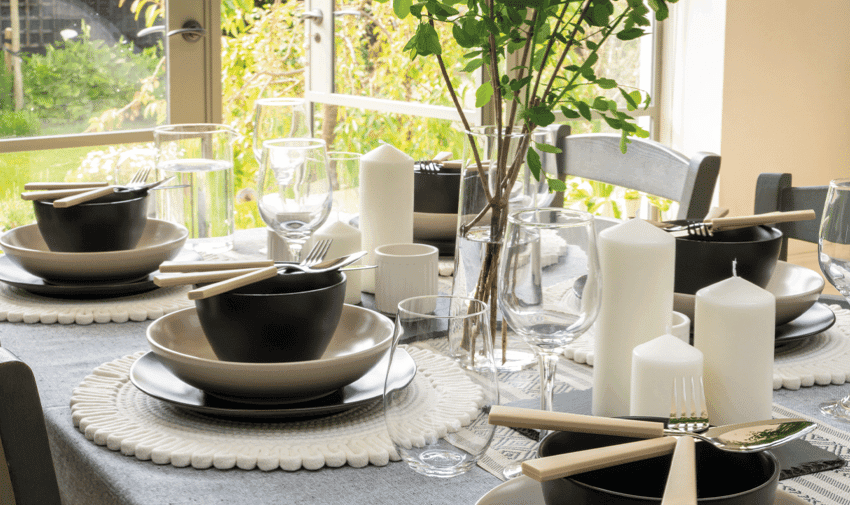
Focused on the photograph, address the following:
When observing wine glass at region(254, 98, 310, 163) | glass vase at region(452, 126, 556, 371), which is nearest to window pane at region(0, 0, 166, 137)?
wine glass at region(254, 98, 310, 163)

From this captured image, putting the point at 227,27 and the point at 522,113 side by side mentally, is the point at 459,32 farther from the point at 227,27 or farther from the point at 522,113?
the point at 227,27

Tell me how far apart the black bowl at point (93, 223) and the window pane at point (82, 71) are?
5.77 feet

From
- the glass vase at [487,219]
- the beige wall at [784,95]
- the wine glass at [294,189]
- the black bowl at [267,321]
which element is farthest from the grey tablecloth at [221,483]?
the beige wall at [784,95]

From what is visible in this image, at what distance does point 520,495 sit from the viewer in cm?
55

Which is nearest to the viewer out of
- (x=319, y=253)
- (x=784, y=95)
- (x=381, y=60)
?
(x=319, y=253)

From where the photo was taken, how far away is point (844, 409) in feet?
A: 2.57

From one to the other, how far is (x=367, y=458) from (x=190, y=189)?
88 centimetres

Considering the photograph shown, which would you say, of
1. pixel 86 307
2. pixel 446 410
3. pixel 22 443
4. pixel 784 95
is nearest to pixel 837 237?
pixel 446 410

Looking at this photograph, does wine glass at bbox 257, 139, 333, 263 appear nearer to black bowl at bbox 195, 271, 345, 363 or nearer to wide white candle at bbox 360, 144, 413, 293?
wide white candle at bbox 360, 144, 413, 293

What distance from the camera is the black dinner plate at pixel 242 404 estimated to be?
0.73 meters

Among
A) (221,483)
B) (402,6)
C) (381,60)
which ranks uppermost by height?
(381,60)

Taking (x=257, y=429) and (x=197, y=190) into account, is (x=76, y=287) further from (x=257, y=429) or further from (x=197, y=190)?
(x=257, y=429)

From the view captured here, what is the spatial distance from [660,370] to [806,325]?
14.9 inches

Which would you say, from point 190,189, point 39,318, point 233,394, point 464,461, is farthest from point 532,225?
point 190,189
